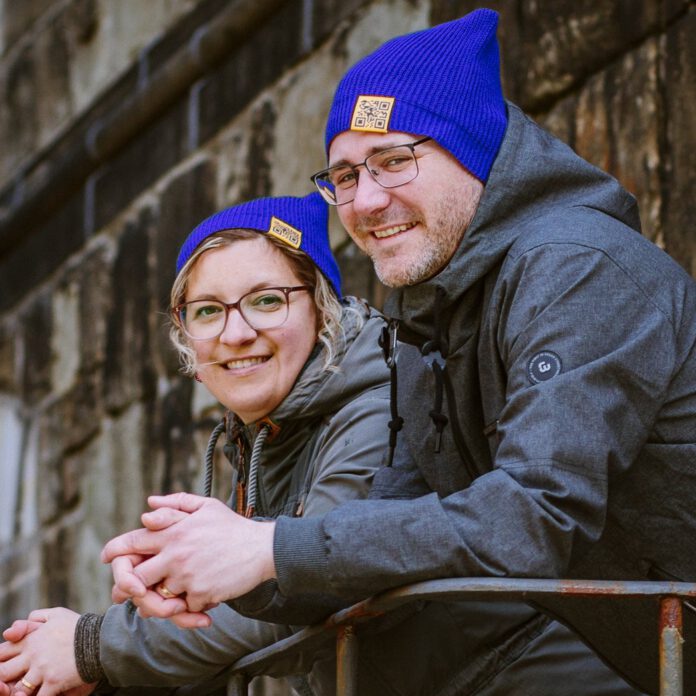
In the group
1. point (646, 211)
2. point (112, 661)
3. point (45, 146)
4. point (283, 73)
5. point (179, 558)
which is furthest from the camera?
point (45, 146)

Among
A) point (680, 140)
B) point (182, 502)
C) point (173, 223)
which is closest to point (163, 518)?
point (182, 502)

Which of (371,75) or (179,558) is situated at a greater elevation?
(371,75)

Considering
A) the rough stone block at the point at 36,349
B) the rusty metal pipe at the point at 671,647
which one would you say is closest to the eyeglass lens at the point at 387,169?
the rusty metal pipe at the point at 671,647

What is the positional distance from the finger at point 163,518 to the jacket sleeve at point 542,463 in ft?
0.48

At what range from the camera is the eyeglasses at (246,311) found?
9.54 feet

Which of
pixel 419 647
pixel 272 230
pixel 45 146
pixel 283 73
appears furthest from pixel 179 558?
pixel 45 146

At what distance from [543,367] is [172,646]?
0.87 m

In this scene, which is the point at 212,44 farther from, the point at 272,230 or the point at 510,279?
the point at 510,279

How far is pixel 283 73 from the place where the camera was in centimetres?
530

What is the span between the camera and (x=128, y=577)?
220cm

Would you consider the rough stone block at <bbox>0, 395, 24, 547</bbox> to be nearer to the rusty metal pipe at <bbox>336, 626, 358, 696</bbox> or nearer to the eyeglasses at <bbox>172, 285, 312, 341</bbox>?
the eyeglasses at <bbox>172, 285, 312, 341</bbox>

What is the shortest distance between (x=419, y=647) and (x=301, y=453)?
1.55ft

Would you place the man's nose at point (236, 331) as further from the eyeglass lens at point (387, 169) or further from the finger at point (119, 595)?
the finger at point (119, 595)

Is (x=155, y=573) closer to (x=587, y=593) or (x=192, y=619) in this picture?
(x=192, y=619)
